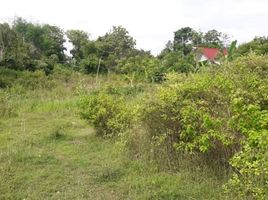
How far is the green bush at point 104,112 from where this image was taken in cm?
641

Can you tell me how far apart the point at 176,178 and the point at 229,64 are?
67.8 inches

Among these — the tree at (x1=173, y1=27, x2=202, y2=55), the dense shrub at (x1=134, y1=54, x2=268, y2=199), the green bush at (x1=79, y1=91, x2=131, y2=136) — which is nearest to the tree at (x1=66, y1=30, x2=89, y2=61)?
the tree at (x1=173, y1=27, x2=202, y2=55)

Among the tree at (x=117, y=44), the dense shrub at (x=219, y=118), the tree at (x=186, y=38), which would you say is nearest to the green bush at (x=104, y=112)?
the dense shrub at (x=219, y=118)

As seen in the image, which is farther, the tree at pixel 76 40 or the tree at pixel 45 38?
the tree at pixel 76 40

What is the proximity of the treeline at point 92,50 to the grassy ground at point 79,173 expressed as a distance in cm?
1010

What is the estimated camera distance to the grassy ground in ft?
13.2

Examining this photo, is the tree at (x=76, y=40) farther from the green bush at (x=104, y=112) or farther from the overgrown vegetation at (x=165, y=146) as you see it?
the green bush at (x=104, y=112)

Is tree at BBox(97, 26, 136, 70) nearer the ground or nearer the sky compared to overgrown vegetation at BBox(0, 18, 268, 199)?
nearer the sky

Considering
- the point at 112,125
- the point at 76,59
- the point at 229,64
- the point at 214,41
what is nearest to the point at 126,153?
the point at 112,125

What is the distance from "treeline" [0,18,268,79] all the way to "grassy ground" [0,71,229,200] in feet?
33.1

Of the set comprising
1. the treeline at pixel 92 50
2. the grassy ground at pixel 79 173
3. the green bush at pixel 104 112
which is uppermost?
the treeline at pixel 92 50

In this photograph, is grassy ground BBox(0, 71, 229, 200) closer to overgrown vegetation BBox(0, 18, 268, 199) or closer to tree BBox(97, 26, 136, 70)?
overgrown vegetation BBox(0, 18, 268, 199)

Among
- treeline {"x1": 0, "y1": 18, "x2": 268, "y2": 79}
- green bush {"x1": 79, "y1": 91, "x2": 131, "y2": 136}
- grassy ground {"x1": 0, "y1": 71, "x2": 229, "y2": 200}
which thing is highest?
treeline {"x1": 0, "y1": 18, "x2": 268, "y2": 79}

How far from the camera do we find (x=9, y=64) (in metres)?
18.8
